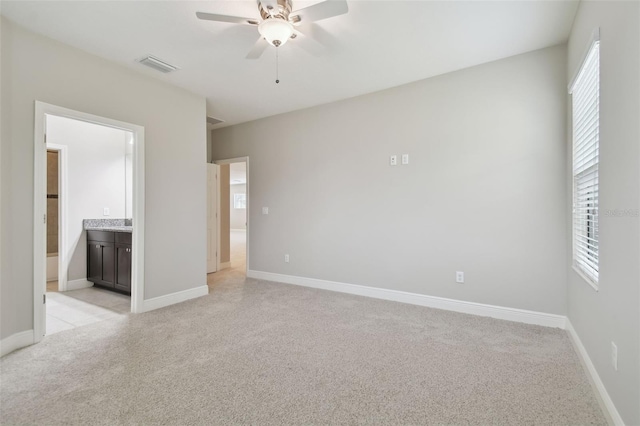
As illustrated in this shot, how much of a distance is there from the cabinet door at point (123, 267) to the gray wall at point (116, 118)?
62cm

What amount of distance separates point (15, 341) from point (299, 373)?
238 cm

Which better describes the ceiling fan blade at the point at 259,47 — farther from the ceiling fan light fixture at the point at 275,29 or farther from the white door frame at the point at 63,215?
the white door frame at the point at 63,215

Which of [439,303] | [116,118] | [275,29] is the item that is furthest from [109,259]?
[439,303]

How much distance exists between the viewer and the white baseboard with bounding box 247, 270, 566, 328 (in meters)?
2.98

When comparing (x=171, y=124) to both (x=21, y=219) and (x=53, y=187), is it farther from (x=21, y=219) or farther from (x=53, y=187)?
(x=53, y=187)

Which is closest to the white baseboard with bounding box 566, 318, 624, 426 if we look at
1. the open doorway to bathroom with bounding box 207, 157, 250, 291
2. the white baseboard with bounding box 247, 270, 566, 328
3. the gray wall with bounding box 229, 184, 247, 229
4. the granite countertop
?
the white baseboard with bounding box 247, 270, 566, 328

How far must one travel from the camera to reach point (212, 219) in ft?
18.4

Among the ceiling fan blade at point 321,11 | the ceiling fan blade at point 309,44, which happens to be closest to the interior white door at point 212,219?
the ceiling fan blade at point 309,44

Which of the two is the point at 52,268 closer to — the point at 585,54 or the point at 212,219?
the point at 212,219

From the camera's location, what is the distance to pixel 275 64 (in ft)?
10.5

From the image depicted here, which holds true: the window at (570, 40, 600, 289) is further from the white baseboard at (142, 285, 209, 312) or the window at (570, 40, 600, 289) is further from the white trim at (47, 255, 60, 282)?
the white trim at (47, 255, 60, 282)

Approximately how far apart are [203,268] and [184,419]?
2640 mm

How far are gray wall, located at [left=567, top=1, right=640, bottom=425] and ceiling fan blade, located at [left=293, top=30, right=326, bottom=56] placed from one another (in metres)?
2.00

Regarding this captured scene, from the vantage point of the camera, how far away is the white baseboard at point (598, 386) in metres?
1.57
